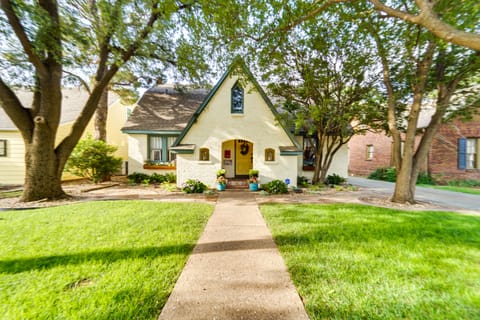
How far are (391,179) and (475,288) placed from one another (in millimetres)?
14946

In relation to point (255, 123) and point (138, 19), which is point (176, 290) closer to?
point (255, 123)

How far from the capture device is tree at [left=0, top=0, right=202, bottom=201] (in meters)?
6.00

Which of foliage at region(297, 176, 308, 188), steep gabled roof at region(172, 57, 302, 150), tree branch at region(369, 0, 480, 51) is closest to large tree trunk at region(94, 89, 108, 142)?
steep gabled roof at region(172, 57, 302, 150)

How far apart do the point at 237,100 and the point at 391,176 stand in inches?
544

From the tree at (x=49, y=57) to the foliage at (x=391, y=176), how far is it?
1758cm

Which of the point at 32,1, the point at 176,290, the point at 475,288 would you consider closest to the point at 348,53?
the point at 475,288

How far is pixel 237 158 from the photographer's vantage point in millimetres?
12258

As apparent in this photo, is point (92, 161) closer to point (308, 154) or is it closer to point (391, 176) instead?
point (308, 154)

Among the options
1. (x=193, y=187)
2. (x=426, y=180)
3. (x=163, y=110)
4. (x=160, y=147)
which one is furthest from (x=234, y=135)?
(x=426, y=180)

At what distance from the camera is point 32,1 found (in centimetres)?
629

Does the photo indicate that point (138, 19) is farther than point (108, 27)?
Yes

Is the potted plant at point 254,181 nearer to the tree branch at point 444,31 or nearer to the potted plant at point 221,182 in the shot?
the potted plant at point 221,182

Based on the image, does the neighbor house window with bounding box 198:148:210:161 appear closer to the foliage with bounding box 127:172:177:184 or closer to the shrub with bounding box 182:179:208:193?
the shrub with bounding box 182:179:208:193

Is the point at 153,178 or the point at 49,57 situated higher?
the point at 49,57
